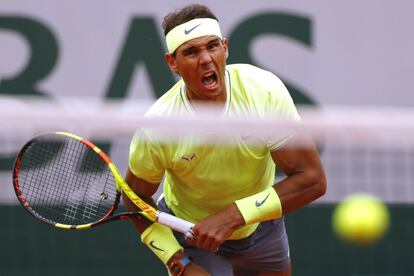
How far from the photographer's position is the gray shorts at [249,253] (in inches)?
179

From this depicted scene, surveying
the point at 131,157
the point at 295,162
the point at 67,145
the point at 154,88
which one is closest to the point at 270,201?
the point at 295,162

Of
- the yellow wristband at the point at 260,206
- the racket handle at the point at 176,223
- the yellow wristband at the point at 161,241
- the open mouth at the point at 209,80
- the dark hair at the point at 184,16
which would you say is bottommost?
the yellow wristband at the point at 161,241

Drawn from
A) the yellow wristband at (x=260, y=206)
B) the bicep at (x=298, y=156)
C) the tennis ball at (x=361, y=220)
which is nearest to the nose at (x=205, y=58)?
the bicep at (x=298, y=156)

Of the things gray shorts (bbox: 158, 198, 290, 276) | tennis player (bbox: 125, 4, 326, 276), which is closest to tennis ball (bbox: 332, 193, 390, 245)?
gray shorts (bbox: 158, 198, 290, 276)

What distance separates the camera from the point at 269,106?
4.21 meters

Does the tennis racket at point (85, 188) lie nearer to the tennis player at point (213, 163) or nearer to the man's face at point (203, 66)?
the tennis player at point (213, 163)

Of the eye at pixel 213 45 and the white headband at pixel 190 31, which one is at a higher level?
the white headband at pixel 190 31

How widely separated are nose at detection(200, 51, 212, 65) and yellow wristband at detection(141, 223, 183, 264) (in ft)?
2.39

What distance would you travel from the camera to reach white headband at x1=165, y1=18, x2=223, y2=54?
170 inches

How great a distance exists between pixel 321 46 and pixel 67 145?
2.15 metres

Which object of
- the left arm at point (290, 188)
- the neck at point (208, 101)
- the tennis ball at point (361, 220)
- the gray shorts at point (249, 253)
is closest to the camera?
the left arm at point (290, 188)

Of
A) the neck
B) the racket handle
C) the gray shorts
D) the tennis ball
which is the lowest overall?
the tennis ball

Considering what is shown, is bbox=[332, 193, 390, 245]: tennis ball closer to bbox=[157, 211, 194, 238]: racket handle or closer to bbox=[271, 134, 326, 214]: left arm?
bbox=[271, 134, 326, 214]: left arm

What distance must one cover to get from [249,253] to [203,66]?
36.7 inches
